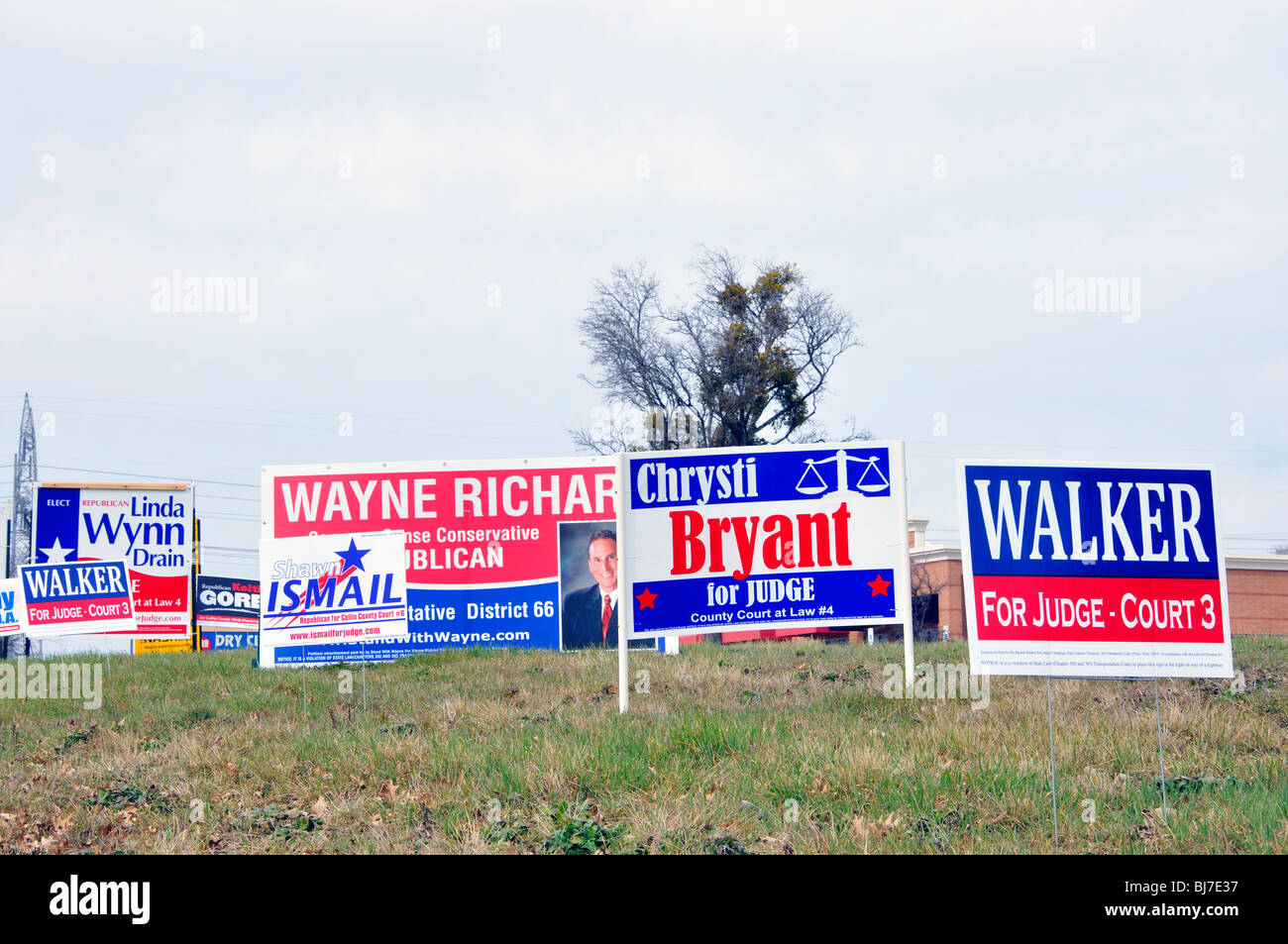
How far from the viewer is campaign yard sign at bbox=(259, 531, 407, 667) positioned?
1300 cm

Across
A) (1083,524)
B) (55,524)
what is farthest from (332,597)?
(55,524)

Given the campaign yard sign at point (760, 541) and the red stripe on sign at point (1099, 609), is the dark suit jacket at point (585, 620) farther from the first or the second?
the red stripe on sign at point (1099, 609)

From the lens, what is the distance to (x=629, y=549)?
11.9 m

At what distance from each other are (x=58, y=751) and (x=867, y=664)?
9554 millimetres

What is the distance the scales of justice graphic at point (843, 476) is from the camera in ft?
40.6

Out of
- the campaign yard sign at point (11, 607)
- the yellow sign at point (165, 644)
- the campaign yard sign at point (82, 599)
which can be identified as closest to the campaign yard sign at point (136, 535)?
the yellow sign at point (165, 644)

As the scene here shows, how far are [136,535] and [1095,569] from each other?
85.2 feet

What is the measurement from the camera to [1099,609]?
814 cm

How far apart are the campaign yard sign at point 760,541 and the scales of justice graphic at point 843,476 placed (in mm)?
13

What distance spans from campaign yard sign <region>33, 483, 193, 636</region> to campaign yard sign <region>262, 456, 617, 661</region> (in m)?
10.5

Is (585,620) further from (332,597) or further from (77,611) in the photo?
(77,611)
